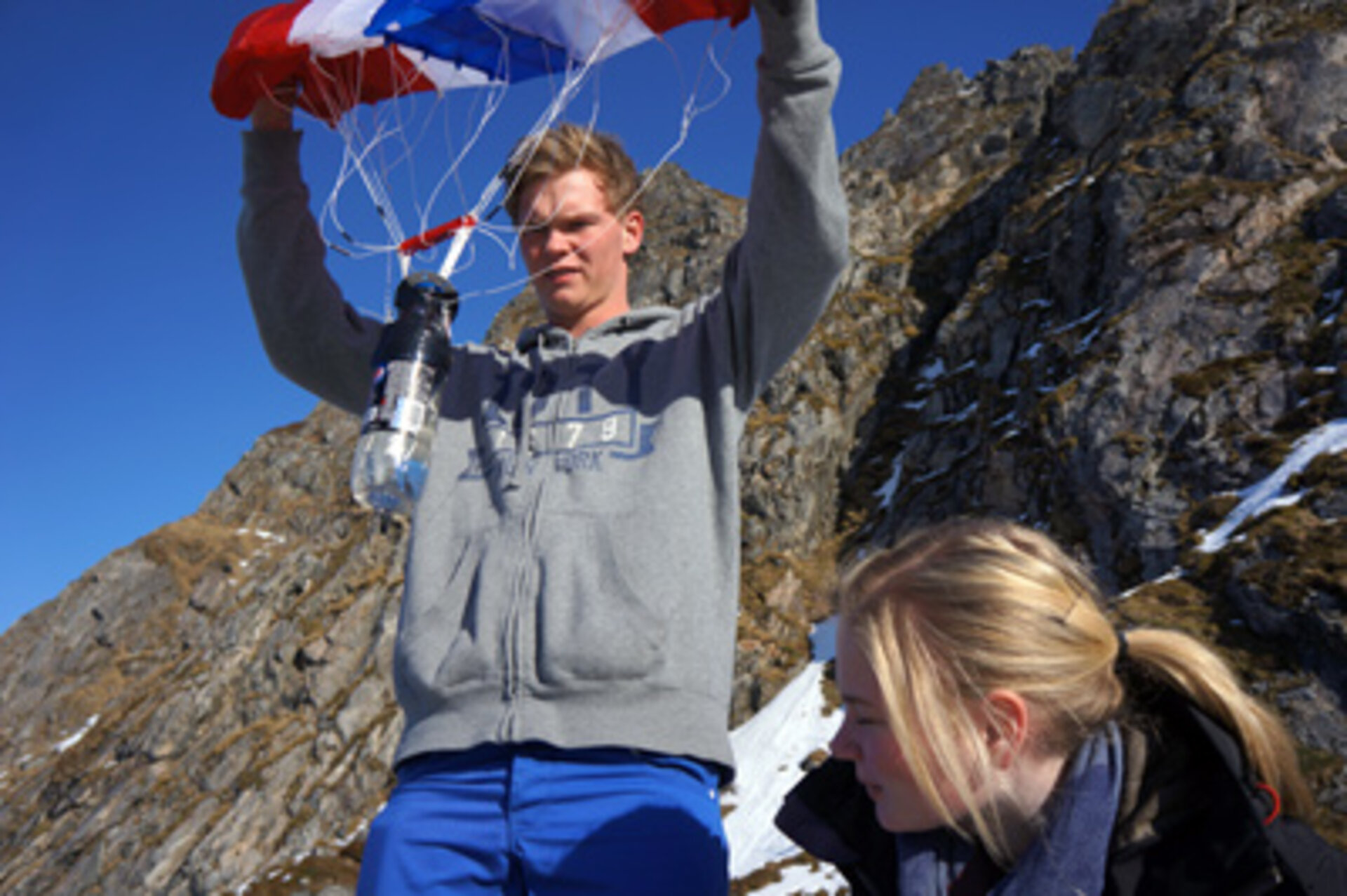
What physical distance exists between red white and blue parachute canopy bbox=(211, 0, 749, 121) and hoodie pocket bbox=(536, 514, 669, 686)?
90.4 inches

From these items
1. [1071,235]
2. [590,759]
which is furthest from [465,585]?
[1071,235]

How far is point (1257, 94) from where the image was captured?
45281 millimetres

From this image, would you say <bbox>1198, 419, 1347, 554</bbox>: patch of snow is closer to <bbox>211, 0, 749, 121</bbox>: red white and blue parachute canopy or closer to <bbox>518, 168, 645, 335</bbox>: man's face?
<bbox>211, 0, 749, 121</bbox>: red white and blue parachute canopy

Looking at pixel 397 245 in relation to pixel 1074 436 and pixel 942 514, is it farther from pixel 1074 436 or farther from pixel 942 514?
pixel 942 514

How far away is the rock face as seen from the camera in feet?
103

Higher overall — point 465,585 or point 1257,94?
point 1257,94

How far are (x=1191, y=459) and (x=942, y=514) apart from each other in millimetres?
15909

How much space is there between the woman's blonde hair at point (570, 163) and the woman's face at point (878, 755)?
2154 millimetres

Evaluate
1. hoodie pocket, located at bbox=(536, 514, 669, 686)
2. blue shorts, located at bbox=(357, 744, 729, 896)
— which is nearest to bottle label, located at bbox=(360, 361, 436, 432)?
hoodie pocket, located at bbox=(536, 514, 669, 686)

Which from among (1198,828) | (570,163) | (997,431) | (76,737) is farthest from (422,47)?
(76,737)

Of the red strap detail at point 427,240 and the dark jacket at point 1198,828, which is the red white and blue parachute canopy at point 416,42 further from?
the dark jacket at point 1198,828

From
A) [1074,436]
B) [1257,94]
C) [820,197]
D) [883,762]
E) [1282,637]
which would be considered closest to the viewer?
[883,762]

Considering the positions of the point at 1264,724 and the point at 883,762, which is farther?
the point at 883,762

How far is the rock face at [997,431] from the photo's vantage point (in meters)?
31.4
